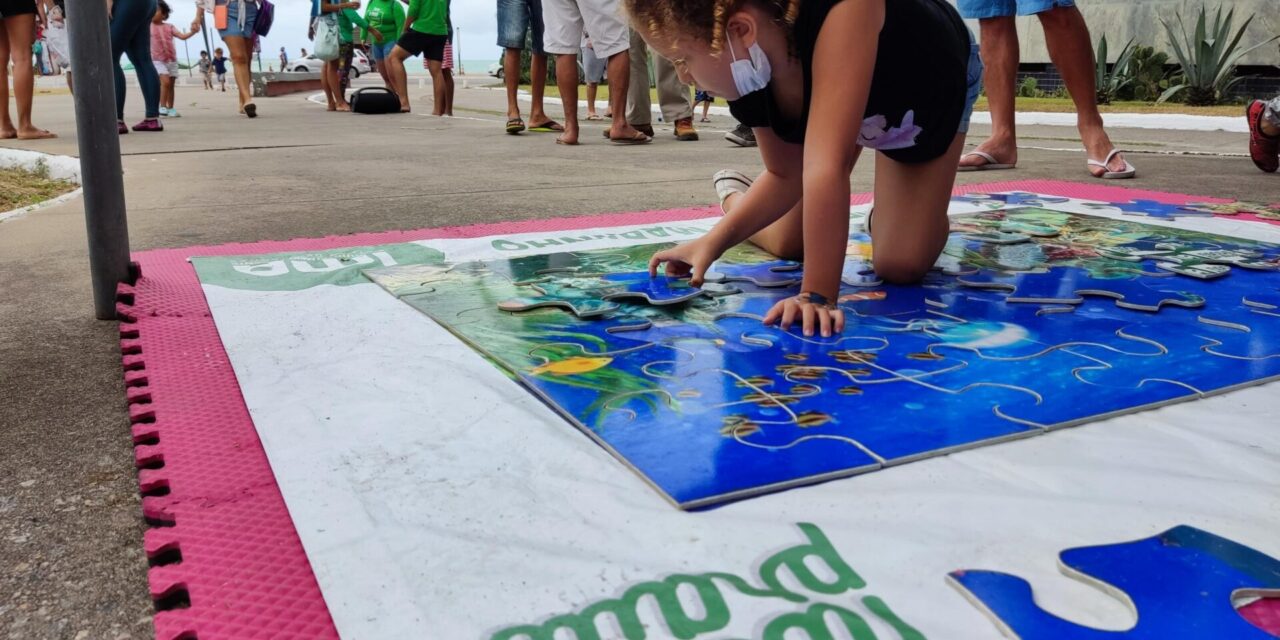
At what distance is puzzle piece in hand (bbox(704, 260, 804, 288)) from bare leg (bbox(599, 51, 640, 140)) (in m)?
4.12

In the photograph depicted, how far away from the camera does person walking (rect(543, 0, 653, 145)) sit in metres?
6.41

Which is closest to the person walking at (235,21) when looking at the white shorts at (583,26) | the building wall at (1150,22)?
the white shorts at (583,26)

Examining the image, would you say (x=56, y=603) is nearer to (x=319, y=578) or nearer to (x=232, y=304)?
(x=319, y=578)

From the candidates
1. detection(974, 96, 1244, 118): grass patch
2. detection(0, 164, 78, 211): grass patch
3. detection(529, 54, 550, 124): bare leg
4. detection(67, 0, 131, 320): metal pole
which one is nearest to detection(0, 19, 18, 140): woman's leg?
detection(0, 164, 78, 211): grass patch

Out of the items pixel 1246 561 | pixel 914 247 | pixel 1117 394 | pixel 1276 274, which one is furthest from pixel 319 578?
pixel 1276 274

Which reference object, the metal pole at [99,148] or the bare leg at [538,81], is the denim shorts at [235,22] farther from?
the metal pole at [99,148]

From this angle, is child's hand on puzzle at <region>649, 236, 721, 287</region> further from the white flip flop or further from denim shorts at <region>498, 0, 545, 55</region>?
denim shorts at <region>498, 0, 545, 55</region>

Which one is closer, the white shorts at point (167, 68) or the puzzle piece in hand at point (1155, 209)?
the puzzle piece in hand at point (1155, 209)

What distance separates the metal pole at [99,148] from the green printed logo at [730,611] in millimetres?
1826

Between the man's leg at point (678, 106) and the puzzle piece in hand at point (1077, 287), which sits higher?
the man's leg at point (678, 106)

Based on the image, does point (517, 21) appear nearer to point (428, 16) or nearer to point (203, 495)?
point (428, 16)

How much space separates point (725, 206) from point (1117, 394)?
1.61 meters

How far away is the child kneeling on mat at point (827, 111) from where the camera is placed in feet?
6.93

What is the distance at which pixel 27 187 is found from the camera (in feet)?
16.6
